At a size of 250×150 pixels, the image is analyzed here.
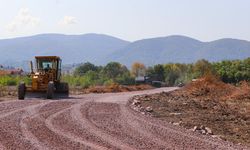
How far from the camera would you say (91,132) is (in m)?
16.1

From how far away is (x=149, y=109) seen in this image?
2566 centimetres

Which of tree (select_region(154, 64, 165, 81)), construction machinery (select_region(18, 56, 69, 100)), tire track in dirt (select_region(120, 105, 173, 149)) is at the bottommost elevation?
tree (select_region(154, 64, 165, 81))

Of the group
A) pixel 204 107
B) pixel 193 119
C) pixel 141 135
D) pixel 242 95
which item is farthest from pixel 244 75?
pixel 141 135

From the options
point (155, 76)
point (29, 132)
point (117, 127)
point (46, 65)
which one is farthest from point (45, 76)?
point (155, 76)

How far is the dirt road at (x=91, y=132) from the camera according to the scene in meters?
13.5

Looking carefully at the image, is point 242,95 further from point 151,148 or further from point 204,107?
point 151,148

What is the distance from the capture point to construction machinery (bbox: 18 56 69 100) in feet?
118

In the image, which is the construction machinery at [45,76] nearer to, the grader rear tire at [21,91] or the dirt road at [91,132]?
the grader rear tire at [21,91]

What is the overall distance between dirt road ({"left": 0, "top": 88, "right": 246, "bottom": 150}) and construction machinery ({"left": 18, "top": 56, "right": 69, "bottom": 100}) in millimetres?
12592

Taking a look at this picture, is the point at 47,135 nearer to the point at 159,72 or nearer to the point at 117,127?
the point at 117,127

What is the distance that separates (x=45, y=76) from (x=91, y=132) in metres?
21.0

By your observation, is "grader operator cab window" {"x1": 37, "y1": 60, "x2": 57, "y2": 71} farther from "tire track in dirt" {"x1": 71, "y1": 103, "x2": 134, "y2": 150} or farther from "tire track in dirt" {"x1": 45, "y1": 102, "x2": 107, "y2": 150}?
"tire track in dirt" {"x1": 45, "y1": 102, "x2": 107, "y2": 150}

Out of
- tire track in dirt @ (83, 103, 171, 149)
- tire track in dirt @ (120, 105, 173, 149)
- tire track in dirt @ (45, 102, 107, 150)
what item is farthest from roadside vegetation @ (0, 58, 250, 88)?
tire track in dirt @ (45, 102, 107, 150)

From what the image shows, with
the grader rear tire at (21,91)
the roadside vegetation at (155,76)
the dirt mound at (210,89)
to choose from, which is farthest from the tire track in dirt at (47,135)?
the roadside vegetation at (155,76)
